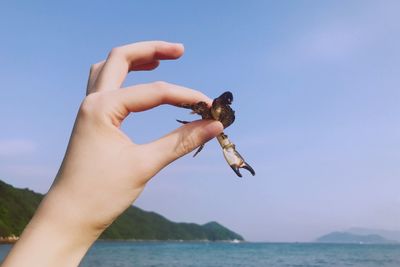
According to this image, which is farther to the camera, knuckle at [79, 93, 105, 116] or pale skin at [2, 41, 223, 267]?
knuckle at [79, 93, 105, 116]

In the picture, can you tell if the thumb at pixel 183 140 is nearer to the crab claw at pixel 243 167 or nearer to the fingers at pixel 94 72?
the crab claw at pixel 243 167

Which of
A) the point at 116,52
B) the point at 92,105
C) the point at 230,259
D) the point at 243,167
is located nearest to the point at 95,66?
the point at 116,52

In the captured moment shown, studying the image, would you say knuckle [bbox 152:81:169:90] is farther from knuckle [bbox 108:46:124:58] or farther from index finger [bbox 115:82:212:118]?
knuckle [bbox 108:46:124:58]

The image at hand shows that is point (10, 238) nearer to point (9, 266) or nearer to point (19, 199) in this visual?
point (19, 199)

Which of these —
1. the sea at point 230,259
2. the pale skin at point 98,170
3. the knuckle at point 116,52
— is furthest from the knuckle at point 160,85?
the sea at point 230,259

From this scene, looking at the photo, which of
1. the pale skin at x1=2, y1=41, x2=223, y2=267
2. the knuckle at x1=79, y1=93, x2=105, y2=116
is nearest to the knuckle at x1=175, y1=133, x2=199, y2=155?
the pale skin at x1=2, y1=41, x2=223, y2=267

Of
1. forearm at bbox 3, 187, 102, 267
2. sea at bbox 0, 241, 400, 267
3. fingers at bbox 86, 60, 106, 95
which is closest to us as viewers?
forearm at bbox 3, 187, 102, 267
